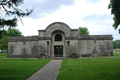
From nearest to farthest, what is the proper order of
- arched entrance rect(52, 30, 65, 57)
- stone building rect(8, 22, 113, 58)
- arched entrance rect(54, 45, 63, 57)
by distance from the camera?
stone building rect(8, 22, 113, 58), arched entrance rect(52, 30, 65, 57), arched entrance rect(54, 45, 63, 57)

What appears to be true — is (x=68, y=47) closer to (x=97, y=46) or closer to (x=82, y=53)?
(x=82, y=53)

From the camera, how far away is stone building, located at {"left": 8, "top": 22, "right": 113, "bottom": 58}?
2208 centimetres

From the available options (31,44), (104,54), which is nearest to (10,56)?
(31,44)

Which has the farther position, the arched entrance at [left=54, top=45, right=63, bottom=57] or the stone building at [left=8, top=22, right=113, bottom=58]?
the arched entrance at [left=54, top=45, right=63, bottom=57]

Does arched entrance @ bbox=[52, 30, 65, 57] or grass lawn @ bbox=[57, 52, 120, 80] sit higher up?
arched entrance @ bbox=[52, 30, 65, 57]

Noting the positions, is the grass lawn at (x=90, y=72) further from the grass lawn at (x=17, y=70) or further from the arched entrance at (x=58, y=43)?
the arched entrance at (x=58, y=43)

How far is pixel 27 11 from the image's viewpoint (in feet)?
26.0

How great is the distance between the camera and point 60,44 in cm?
2322

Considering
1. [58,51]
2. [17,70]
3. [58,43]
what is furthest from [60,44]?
[17,70]

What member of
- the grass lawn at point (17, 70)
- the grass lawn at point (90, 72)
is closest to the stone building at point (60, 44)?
the grass lawn at point (17, 70)

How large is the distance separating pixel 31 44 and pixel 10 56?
5649mm

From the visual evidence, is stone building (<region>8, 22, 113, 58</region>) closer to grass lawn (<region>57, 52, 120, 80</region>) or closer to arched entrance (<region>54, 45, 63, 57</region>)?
arched entrance (<region>54, 45, 63, 57</region>)

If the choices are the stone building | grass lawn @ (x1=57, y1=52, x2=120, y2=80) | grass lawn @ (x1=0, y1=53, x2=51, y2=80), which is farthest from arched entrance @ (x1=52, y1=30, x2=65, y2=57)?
grass lawn @ (x1=57, y1=52, x2=120, y2=80)

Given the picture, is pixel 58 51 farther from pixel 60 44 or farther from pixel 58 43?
pixel 58 43
